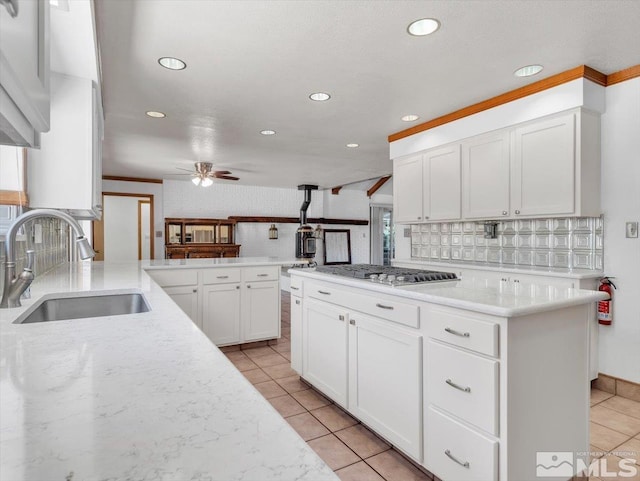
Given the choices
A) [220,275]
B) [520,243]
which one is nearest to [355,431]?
[220,275]

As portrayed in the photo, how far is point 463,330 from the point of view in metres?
1.56

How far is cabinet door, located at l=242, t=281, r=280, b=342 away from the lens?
396 centimetres

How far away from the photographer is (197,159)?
6.03 meters

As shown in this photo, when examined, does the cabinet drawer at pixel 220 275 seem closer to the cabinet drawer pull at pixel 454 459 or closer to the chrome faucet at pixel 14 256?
the chrome faucet at pixel 14 256

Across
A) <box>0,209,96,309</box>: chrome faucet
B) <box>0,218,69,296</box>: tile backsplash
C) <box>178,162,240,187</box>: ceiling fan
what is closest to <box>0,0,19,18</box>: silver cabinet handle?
<box>0,209,96,309</box>: chrome faucet

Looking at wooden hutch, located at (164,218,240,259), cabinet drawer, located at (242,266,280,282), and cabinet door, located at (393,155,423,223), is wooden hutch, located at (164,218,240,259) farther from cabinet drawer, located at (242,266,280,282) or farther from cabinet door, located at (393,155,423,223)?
cabinet door, located at (393,155,423,223)

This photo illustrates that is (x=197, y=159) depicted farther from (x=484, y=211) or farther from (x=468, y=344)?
(x=468, y=344)

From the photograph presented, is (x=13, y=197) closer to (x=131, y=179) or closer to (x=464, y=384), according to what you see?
(x=464, y=384)

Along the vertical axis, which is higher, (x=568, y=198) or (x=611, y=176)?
(x=611, y=176)

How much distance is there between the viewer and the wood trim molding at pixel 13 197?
5.39 feet

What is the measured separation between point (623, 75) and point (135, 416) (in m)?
3.83

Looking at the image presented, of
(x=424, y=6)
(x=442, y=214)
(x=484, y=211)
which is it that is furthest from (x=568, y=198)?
(x=424, y=6)

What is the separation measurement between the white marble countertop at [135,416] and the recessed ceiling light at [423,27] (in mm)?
2142

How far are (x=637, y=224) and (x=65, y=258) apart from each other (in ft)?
17.2
